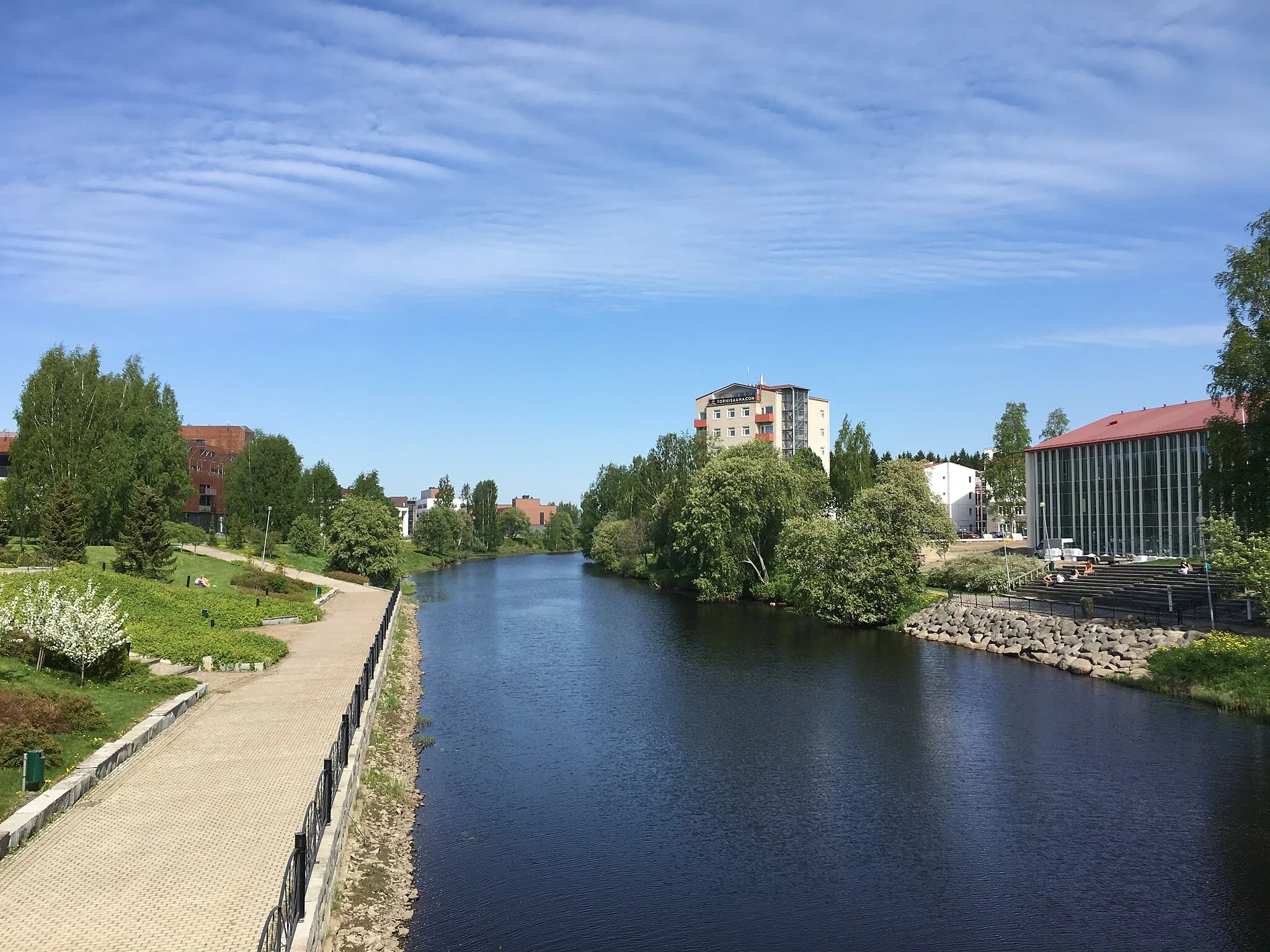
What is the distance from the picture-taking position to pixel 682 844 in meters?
18.0

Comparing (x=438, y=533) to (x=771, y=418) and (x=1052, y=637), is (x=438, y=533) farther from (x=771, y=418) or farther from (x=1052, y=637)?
(x=1052, y=637)

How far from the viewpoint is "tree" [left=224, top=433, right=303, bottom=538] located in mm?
88875

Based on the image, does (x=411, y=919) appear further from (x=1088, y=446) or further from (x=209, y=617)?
(x=1088, y=446)

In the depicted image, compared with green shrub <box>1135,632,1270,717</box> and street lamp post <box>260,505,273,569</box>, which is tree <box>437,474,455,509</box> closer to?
street lamp post <box>260,505,273,569</box>

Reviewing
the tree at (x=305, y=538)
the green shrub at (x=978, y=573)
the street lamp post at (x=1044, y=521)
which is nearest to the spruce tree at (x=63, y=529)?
the tree at (x=305, y=538)

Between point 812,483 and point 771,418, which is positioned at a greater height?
point 771,418

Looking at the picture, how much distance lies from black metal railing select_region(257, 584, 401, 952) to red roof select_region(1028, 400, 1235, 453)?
5164 centimetres

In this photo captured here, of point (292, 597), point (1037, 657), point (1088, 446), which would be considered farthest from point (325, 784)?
point (1088, 446)

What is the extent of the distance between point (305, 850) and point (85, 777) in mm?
7426

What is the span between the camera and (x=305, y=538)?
8088 centimetres

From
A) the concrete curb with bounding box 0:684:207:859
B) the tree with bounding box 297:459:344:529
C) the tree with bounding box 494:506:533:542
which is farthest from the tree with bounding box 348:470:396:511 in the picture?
the concrete curb with bounding box 0:684:207:859

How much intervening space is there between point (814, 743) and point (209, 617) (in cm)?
2462

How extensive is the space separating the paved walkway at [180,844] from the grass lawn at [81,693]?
0.83 meters

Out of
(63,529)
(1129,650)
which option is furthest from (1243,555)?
(63,529)
